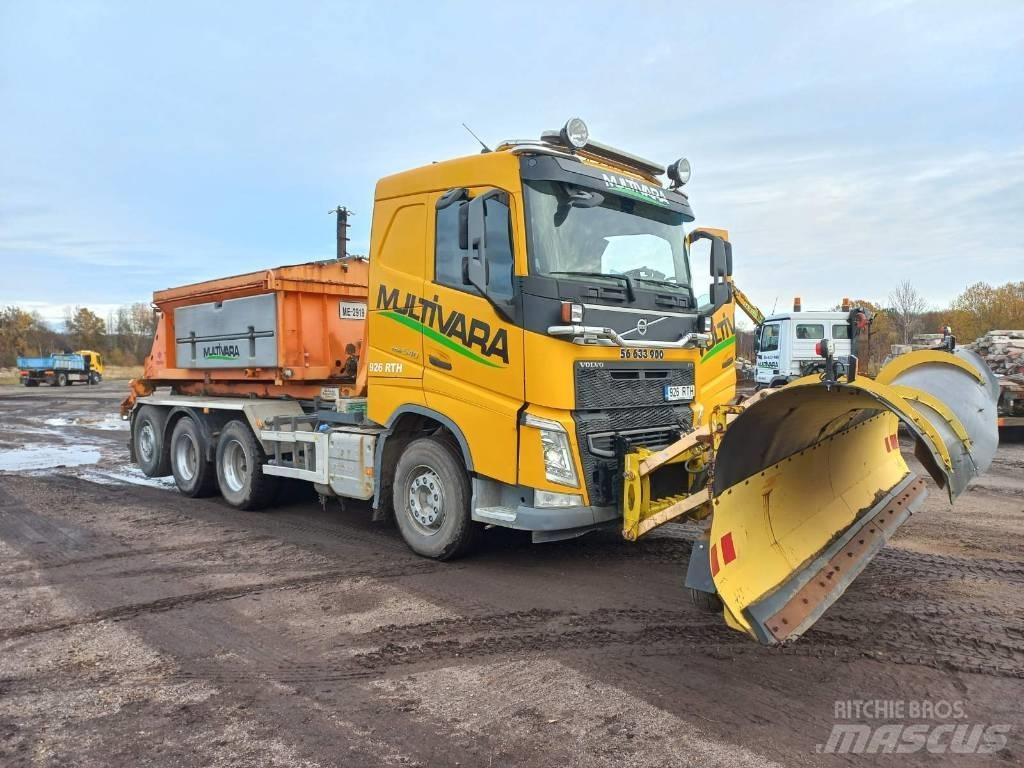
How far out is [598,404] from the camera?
5348 millimetres

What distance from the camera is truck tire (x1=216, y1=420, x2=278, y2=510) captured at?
8.13m

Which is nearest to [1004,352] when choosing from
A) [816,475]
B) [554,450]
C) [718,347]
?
[718,347]

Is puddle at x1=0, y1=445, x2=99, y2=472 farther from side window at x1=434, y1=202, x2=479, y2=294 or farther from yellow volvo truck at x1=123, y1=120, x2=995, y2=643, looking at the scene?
side window at x1=434, y1=202, x2=479, y2=294

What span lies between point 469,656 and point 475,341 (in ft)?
7.47

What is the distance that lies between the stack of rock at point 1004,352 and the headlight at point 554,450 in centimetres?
1265

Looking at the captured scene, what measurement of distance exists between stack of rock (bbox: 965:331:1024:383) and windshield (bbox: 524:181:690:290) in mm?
11362

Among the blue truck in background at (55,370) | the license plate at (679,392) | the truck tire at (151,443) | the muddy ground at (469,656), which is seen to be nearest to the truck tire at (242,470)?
the muddy ground at (469,656)

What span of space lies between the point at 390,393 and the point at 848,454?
11.7 feet

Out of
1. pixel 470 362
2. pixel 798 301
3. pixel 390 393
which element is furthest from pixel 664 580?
pixel 798 301

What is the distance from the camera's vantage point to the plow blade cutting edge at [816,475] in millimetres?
3539

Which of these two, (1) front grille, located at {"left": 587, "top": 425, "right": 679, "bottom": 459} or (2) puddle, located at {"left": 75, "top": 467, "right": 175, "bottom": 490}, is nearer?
(1) front grille, located at {"left": 587, "top": 425, "right": 679, "bottom": 459}

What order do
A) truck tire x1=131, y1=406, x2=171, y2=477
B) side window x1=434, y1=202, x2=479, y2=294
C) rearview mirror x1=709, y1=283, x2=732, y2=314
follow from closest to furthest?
side window x1=434, y1=202, x2=479, y2=294 → rearview mirror x1=709, y1=283, x2=732, y2=314 → truck tire x1=131, y1=406, x2=171, y2=477

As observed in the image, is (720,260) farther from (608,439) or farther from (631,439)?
(608,439)

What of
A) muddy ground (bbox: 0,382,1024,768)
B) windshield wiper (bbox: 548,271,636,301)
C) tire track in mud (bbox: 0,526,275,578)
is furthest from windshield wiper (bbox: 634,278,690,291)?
tire track in mud (bbox: 0,526,275,578)
